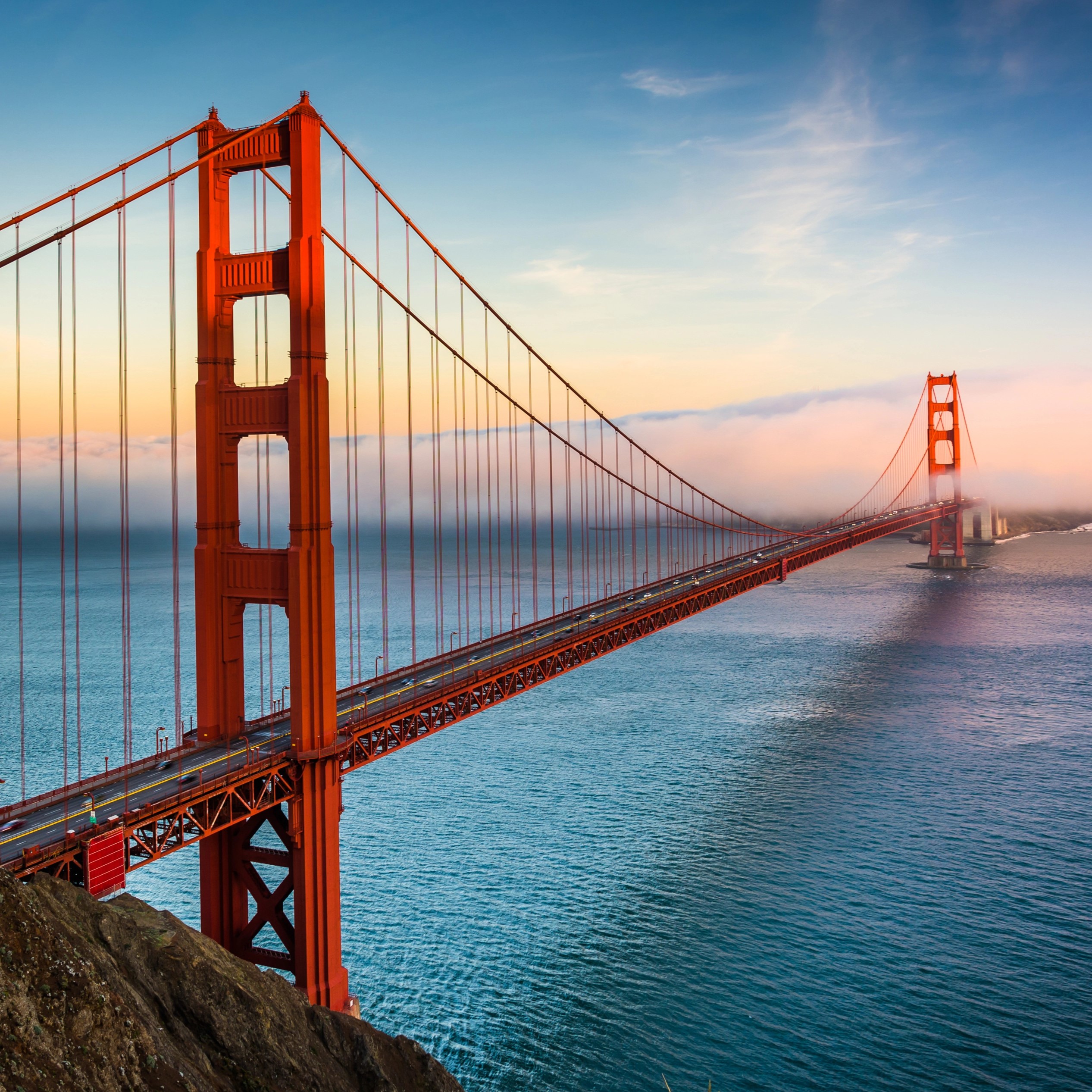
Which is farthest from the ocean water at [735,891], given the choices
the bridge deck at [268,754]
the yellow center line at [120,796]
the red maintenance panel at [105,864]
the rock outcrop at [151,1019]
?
the red maintenance panel at [105,864]

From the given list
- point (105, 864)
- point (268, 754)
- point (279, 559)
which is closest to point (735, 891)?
point (268, 754)

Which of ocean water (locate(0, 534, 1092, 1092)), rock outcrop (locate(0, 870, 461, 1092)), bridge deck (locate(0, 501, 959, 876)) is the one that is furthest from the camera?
ocean water (locate(0, 534, 1092, 1092))

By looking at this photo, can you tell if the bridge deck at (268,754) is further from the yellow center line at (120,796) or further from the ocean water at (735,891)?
the ocean water at (735,891)

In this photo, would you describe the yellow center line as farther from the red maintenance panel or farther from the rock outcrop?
the rock outcrop

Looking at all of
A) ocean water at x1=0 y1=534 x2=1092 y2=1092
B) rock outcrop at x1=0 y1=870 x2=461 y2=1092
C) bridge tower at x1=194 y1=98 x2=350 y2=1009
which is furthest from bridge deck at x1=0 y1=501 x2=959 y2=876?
ocean water at x1=0 y1=534 x2=1092 y2=1092

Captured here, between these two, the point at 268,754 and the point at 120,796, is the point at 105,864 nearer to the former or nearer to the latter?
the point at 120,796

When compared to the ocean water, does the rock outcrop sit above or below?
above

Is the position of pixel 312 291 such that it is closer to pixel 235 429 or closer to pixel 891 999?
pixel 235 429

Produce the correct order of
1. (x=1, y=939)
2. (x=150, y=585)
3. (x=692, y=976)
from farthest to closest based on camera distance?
(x=150, y=585) < (x=692, y=976) < (x=1, y=939)

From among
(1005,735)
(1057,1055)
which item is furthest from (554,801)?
(1005,735)
